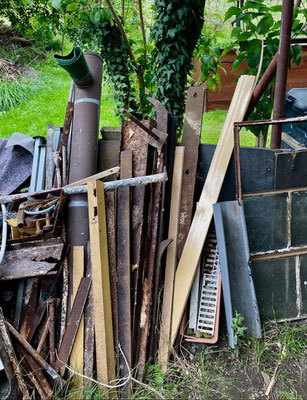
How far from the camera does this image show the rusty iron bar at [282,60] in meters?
2.76

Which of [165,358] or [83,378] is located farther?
[165,358]

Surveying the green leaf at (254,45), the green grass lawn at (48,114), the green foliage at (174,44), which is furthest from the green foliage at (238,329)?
the green grass lawn at (48,114)

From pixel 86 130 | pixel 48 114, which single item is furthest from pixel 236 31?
pixel 48 114

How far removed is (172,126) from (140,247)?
44.2 inches

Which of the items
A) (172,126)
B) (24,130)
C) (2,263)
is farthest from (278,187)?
(24,130)

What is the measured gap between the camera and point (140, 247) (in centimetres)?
247

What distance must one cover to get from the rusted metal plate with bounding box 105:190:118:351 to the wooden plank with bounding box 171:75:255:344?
1.45 ft

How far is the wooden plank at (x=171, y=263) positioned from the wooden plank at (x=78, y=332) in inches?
21.7

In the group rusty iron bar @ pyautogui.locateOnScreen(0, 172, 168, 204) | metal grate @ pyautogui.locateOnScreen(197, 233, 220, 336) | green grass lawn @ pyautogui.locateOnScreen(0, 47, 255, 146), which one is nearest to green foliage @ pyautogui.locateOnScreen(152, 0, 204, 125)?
rusty iron bar @ pyautogui.locateOnScreen(0, 172, 168, 204)

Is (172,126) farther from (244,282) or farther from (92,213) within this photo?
(244,282)

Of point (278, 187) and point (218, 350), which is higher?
point (278, 187)

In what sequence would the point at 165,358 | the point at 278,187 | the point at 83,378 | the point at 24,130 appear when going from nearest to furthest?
the point at 83,378 → the point at 165,358 → the point at 278,187 → the point at 24,130

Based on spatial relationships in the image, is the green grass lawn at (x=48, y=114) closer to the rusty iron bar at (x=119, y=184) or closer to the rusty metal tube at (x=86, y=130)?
the rusty metal tube at (x=86, y=130)

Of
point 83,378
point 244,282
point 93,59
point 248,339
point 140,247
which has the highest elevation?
point 93,59
